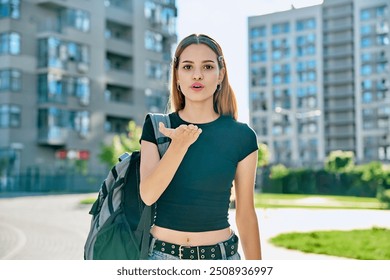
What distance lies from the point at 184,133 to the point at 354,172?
677 cm

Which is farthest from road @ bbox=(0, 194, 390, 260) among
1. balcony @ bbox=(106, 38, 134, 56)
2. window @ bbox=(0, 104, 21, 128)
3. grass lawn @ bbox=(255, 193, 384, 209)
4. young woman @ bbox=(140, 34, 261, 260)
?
balcony @ bbox=(106, 38, 134, 56)

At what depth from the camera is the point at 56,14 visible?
8719 millimetres

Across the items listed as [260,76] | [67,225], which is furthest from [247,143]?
[260,76]

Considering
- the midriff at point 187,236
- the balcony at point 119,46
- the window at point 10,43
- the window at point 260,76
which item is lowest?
the midriff at point 187,236

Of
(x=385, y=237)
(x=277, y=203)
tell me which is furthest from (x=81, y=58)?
(x=385, y=237)

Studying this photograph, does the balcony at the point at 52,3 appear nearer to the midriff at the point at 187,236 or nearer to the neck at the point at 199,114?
the neck at the point at 199,114

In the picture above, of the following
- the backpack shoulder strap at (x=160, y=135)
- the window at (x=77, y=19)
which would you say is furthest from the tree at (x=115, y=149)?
the backpack shoulder strap at (x=160, y=135)

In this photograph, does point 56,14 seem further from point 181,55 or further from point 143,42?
point 181,55

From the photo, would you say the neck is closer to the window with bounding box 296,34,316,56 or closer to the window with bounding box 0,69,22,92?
the window with bounding box 0,69,22,92

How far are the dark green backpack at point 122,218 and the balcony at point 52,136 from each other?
7436mm

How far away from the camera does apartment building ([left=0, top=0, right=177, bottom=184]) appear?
8172mm

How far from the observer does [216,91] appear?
134 centimetres

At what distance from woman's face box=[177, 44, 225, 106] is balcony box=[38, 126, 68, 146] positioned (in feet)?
24.4

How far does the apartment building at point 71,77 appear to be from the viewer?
8.17m
